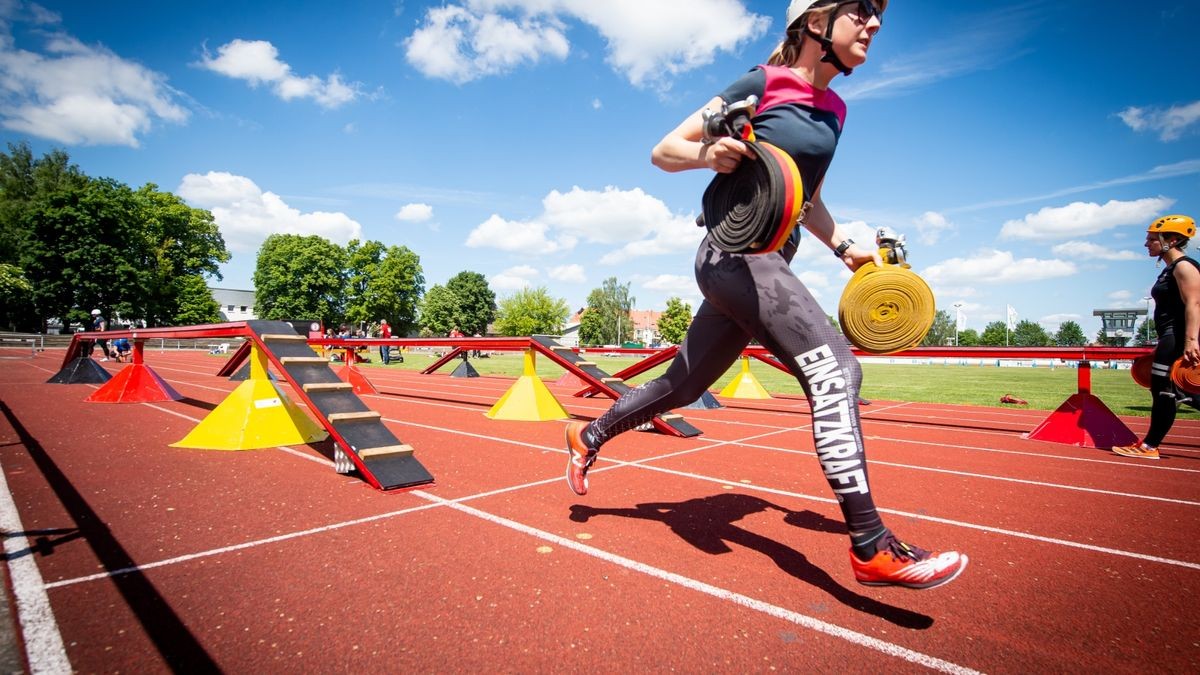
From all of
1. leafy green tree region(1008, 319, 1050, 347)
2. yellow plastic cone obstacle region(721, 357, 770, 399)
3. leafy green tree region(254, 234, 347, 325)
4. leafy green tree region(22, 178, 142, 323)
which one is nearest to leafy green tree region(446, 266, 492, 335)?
leafy green tree region(254, 234, 347, 325)

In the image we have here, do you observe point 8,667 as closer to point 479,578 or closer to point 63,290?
point 479,578

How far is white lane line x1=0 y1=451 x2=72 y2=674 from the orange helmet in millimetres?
8594

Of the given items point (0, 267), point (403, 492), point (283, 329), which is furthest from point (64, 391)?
point (0, 267)

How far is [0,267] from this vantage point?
40.1 m

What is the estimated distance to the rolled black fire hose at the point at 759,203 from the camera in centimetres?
198

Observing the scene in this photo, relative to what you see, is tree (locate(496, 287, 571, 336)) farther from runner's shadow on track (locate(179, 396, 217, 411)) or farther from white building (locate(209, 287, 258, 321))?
runner's shadow on track (locate(179, 396, 217, 411))

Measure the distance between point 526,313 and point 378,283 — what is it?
97.0 ft

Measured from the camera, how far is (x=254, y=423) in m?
5.72

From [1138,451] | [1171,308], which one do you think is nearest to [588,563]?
[1171,308]

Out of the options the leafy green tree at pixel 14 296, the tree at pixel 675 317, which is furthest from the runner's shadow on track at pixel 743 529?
the tree at pixel 675 317

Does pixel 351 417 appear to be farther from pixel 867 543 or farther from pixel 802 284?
pixel 867 543

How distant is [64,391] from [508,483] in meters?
11.5

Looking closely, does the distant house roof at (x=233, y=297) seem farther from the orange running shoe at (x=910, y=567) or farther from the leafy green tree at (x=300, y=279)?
the orange running shoe at (x=910, y=567)

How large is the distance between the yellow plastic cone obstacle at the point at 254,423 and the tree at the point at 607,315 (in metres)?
94.2
